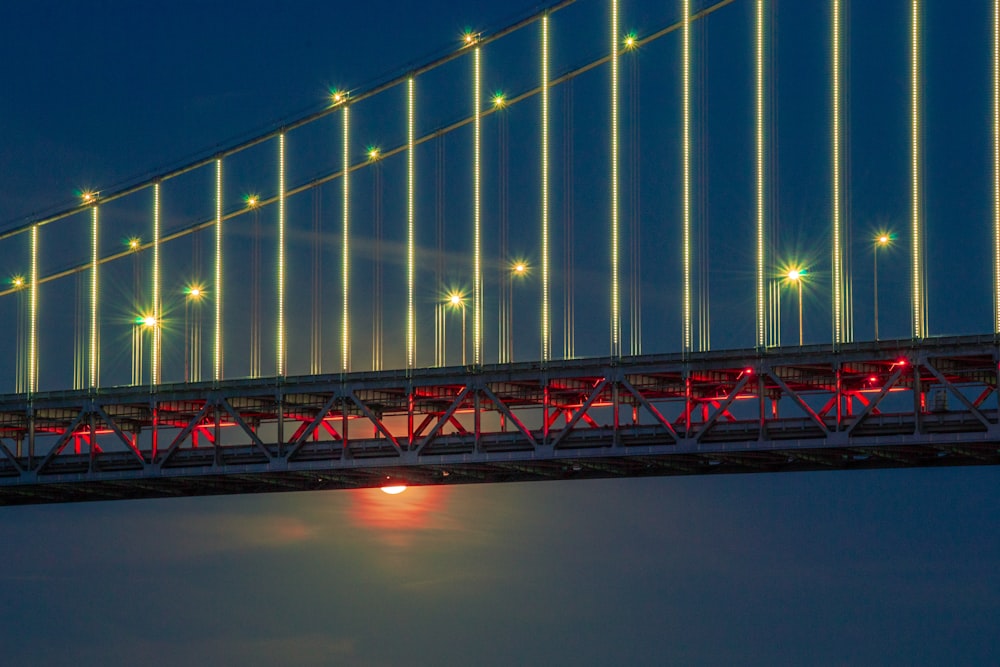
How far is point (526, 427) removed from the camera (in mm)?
59031

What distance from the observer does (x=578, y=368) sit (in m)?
58.7

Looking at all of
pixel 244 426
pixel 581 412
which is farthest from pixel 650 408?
pixel 244 426

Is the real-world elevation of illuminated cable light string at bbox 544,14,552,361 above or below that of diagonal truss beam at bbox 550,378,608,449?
above

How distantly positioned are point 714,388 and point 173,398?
1709 centimetres

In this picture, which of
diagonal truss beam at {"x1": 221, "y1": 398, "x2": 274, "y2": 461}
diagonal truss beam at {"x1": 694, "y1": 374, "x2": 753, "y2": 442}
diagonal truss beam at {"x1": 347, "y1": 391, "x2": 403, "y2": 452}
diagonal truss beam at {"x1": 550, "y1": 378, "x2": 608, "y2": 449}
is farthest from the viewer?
diagonal truss beam at {"x1": 221, "y1": 398, "x2": 274, "y2": 461}

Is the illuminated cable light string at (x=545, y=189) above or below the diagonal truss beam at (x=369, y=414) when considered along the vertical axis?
above

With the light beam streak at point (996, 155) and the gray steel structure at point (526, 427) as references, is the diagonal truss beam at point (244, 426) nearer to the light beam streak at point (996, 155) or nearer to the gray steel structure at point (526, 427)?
the gray steel structure at point (526, 427)

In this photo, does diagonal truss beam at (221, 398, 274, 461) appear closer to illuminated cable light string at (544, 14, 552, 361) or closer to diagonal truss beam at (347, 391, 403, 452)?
diagonal truss beam at (347, 391, 403, 452)

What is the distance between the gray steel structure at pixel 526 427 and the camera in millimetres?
53188

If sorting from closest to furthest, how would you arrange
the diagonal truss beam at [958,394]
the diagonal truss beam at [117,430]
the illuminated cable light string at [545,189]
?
the diagonal truss beam at [958,394]
the illuminated cable light string at [545,189]
the diagonal truss beam at [117,430]

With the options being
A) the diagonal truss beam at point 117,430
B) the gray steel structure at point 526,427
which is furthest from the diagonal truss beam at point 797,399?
the diagonal truss beam at point 117,430

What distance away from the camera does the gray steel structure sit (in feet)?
174

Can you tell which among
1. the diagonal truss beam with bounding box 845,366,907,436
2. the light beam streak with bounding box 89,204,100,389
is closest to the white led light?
the light beam streak with bounding box 89,204,100,389

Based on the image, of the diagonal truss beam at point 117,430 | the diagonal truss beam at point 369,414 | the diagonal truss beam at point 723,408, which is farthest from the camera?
the diagonal truss beam at point 117,430
